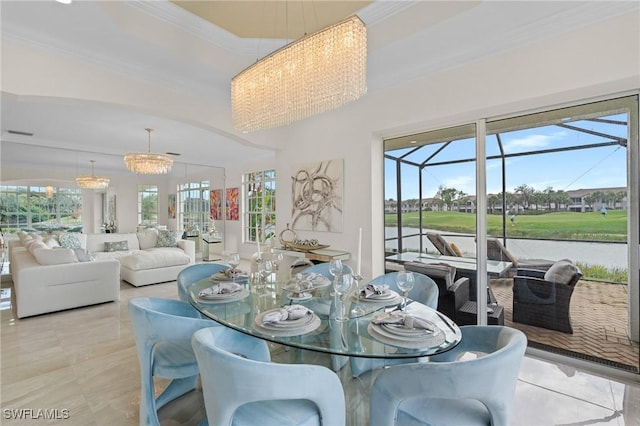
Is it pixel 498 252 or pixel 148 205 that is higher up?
pixel 148 205

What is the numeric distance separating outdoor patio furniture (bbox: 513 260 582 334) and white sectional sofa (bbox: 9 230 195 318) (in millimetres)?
4974

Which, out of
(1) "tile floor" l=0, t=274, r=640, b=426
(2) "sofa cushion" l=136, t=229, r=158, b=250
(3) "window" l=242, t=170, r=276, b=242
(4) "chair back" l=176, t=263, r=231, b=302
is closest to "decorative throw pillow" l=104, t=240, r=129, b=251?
(2) "sofa cushion" l=136, t=229, r=158, b=250

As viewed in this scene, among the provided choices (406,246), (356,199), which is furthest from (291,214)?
(406,246)

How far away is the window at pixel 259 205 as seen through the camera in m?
7.59

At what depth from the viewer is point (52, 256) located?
3.97 meters

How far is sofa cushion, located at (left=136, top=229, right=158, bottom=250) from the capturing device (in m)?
6.50

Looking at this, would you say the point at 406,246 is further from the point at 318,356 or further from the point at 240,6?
the point at 240,6

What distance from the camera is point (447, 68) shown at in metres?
2.93

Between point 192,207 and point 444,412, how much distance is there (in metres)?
7.27

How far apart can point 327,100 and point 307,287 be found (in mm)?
1319

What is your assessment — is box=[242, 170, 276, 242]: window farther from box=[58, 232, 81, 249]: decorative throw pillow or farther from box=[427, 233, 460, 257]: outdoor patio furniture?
box=[427, 233, 460, 257]: outdoor patio furniture

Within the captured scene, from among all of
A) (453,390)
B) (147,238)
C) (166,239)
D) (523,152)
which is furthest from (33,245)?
(523,152)

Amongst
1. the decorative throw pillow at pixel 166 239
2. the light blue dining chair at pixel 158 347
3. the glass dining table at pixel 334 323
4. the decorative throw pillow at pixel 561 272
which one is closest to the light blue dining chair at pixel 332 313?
the glass dining table at pixel 334 323

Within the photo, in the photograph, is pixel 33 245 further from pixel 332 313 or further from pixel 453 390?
pixel 453 390
